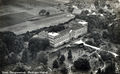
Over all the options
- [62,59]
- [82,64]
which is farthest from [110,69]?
[62,59]

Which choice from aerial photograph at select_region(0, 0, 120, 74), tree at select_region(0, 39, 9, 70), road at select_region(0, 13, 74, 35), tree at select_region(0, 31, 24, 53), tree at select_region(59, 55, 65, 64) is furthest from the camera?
road at select_region(0, 13, 74, 35)

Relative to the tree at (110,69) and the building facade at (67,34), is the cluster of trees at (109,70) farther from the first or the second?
the building facade at (67,34)

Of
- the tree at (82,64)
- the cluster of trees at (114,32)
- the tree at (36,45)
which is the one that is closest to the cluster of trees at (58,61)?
the tree at (82,64)

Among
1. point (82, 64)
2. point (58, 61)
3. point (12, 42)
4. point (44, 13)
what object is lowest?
point (58, 61)

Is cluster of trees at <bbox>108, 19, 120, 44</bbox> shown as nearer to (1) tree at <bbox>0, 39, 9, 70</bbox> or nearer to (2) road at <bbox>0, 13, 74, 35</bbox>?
(2) road at <bbox>0, 13, 74, 35</bbox>

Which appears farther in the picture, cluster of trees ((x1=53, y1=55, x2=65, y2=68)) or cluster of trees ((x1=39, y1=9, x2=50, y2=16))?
cluster of trees ((x1=39, y1=9, x2=50, y2=16))

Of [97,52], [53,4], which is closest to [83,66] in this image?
[97,52]

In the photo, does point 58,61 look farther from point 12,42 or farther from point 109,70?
point 12,42

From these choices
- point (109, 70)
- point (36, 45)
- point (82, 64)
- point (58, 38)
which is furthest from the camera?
point (58, 38)

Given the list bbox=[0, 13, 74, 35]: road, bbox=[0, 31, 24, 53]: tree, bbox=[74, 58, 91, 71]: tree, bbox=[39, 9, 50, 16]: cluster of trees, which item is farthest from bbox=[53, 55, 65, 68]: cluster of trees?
bbox=[39, 9, 50, 16]: cluster of trees
